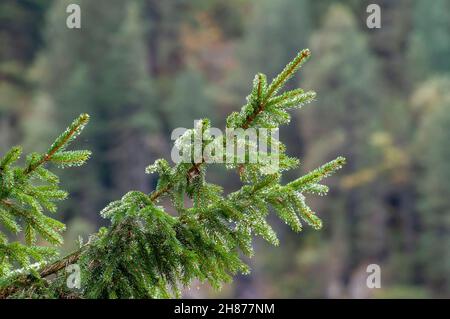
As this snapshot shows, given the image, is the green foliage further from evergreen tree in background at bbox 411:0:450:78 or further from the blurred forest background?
evergreen tree in background at bbox 411:0:450:78

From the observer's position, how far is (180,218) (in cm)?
350

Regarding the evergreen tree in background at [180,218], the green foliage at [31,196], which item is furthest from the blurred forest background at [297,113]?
the evergreen tree in background at [180,218]

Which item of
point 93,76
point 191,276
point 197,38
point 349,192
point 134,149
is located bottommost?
point 191,276

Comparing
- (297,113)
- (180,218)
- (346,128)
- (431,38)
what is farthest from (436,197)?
(180,218)

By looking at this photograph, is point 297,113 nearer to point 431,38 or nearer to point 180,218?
point 431,38

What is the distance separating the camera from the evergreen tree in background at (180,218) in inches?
134

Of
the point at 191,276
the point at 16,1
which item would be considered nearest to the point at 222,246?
the point at 191,276

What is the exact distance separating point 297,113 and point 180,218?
50.8 metres

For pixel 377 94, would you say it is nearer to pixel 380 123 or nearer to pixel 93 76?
pixel 380 123

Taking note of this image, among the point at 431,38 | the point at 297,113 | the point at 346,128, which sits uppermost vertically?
the point at 431,38

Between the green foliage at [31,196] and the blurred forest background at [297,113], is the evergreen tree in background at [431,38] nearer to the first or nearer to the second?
the blurred forest background at [297,113]

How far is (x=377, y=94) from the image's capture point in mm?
53656

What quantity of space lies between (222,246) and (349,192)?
47492mm

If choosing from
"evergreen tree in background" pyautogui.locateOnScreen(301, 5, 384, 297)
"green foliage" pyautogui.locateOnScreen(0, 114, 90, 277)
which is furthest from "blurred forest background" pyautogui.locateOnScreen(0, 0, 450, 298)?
"green foliage" pyautogui.locateOnScreen(0, 114, 90, 277)
